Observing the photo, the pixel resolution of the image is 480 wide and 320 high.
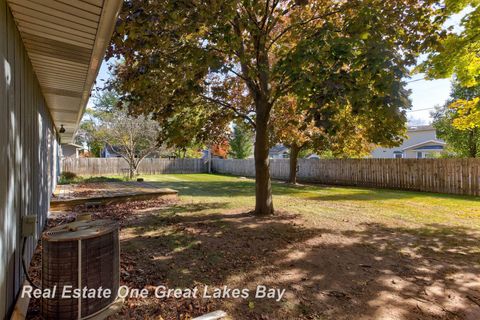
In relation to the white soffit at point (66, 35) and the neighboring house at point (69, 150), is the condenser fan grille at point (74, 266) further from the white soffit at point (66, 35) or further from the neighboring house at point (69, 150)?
the neighboring house at point (69, 150)

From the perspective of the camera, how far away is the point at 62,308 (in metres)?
2.31

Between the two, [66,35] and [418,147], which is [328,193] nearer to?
[66,35]

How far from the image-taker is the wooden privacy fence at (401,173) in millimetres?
10414

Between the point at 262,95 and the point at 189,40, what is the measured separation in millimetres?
2007

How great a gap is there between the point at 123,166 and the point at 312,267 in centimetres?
2295

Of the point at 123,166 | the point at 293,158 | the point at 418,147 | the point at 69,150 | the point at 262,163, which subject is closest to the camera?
the point at 262,163

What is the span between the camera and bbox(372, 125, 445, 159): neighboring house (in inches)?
835

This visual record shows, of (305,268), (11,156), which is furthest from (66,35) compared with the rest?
(305,268)

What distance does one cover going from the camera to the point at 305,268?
12.4 ft

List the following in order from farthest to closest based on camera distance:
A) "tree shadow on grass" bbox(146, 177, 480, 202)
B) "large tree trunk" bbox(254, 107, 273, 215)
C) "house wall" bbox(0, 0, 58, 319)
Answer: "tree shadow on grass" bbox(146, 177, 480, 202) → "large tree trunk" bbox(254, 107, 273, 215) → "house wall" bbox(0, 0, 58, 319)

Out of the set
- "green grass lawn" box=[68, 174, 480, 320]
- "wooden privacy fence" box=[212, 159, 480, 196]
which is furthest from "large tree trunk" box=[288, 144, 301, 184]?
"green grass lawn" box=[68, 174, 480, 320]

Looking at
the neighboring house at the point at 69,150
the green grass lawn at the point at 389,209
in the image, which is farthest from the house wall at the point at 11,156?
the neighboring house at the point at 69,150

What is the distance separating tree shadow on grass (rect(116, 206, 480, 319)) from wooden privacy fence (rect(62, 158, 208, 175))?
18.9 meters

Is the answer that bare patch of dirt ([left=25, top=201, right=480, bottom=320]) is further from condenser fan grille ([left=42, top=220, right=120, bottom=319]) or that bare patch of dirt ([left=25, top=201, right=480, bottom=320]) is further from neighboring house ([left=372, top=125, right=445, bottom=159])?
neighboring house ([left=372, top=125, right=445, bottom=159])
